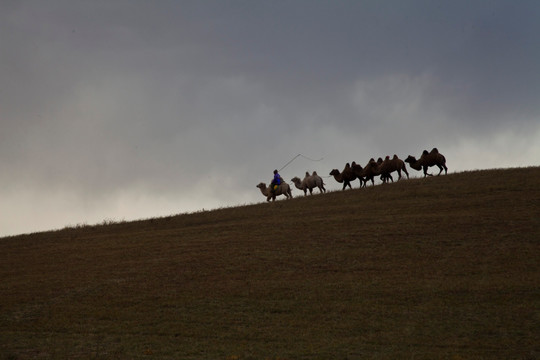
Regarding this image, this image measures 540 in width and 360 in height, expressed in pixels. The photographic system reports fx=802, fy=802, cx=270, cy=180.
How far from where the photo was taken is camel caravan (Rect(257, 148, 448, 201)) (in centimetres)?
3916

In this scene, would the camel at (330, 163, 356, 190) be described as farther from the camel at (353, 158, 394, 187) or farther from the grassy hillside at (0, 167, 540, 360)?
the grassy hillside at (0, 167, 540, 360)

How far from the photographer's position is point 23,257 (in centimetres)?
2931

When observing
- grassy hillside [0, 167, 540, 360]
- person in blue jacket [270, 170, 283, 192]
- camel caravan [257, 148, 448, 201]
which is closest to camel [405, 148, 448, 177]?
camel caravan [257, 148, 448, 201]

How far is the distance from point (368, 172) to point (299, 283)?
59.4 ft

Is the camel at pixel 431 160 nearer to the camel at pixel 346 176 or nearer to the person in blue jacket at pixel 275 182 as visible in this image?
the camel at pixel 346 176

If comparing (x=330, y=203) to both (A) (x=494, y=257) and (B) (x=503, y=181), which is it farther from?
(A) (x=494, y=257)

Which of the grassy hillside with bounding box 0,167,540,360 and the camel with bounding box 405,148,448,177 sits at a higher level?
the camel with bounding box 405,148,448,177

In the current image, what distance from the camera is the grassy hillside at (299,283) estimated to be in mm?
16734

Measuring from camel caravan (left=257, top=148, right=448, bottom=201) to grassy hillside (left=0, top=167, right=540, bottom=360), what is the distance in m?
4.13

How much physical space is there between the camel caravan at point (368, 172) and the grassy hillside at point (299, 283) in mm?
4126

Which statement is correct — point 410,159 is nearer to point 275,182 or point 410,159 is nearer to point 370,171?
point 370,171

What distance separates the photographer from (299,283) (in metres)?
22.0

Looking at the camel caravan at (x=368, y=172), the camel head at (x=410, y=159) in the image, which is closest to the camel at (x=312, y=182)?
the camel caravan at (x=368, y=172)

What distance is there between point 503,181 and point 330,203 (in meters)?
7.63
